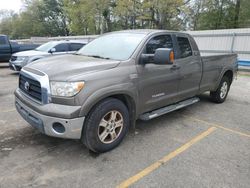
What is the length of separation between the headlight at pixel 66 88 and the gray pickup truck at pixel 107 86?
0.01 metres

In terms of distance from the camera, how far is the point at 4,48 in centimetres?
1216

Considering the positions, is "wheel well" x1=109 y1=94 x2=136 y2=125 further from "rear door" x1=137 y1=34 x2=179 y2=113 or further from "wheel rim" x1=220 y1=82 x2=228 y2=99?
"wheel rim" x1=220 y1=82 x2=228 y2=99

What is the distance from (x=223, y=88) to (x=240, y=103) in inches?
27.6

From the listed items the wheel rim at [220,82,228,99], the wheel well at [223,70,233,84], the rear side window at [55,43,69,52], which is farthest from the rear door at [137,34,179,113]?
the rear side window at [55,43,69,52]

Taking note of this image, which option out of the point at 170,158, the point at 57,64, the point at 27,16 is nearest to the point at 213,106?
the point at 170,158

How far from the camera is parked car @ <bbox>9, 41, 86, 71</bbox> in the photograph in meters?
9.15

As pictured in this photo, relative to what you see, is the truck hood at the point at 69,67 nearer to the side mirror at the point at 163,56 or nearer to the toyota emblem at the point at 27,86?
the toyota emblem at the point at 27,86

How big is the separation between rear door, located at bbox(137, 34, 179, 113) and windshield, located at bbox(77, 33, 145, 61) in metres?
0.24

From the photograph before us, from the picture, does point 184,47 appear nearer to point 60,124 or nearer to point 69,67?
point 69,67

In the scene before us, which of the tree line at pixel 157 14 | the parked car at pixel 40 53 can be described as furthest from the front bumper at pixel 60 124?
the tree line at pixel 157 14

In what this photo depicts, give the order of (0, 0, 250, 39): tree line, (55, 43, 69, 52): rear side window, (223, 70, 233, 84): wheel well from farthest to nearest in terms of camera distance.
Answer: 1. (0, 0, 250, 39): tree line
2. (55, 43, 69, 52): rear side window
3. (223, 70, 233, 84): wheel well

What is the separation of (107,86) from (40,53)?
Answer: 7.46 meters

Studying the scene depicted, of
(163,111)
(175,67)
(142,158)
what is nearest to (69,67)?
(142,158)

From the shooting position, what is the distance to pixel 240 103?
6195 mm
